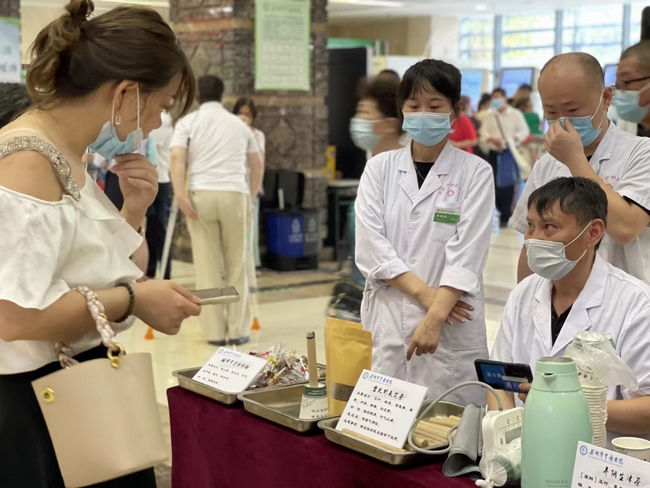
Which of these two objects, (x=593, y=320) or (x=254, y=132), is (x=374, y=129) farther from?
(x=254, y=132)

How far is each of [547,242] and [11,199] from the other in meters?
1.20

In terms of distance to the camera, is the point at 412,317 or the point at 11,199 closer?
the point at 11,199

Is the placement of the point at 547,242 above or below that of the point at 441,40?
below

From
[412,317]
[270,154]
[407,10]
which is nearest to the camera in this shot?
[412,317]

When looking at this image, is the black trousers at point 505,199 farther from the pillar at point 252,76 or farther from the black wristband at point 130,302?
the black wristband at point 130,302

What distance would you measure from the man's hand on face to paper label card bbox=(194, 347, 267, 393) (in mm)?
1007

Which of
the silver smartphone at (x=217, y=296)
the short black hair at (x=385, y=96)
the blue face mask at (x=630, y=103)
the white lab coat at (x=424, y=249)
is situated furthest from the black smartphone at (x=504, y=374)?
the short black hair at (x=385, y=96)

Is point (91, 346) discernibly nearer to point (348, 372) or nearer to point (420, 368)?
point (348, 372)

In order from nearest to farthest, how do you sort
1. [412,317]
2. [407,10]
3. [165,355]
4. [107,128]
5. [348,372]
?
[107,128] < [348,372] < [412,317] < [165,355] < [407,10]

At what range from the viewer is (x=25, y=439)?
1.57 m

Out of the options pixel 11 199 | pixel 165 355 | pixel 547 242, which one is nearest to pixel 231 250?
pixel 165 355

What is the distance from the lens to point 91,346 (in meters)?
1.61

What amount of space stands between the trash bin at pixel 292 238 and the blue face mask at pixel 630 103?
17.6ft

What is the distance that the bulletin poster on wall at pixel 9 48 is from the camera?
7.31 m
